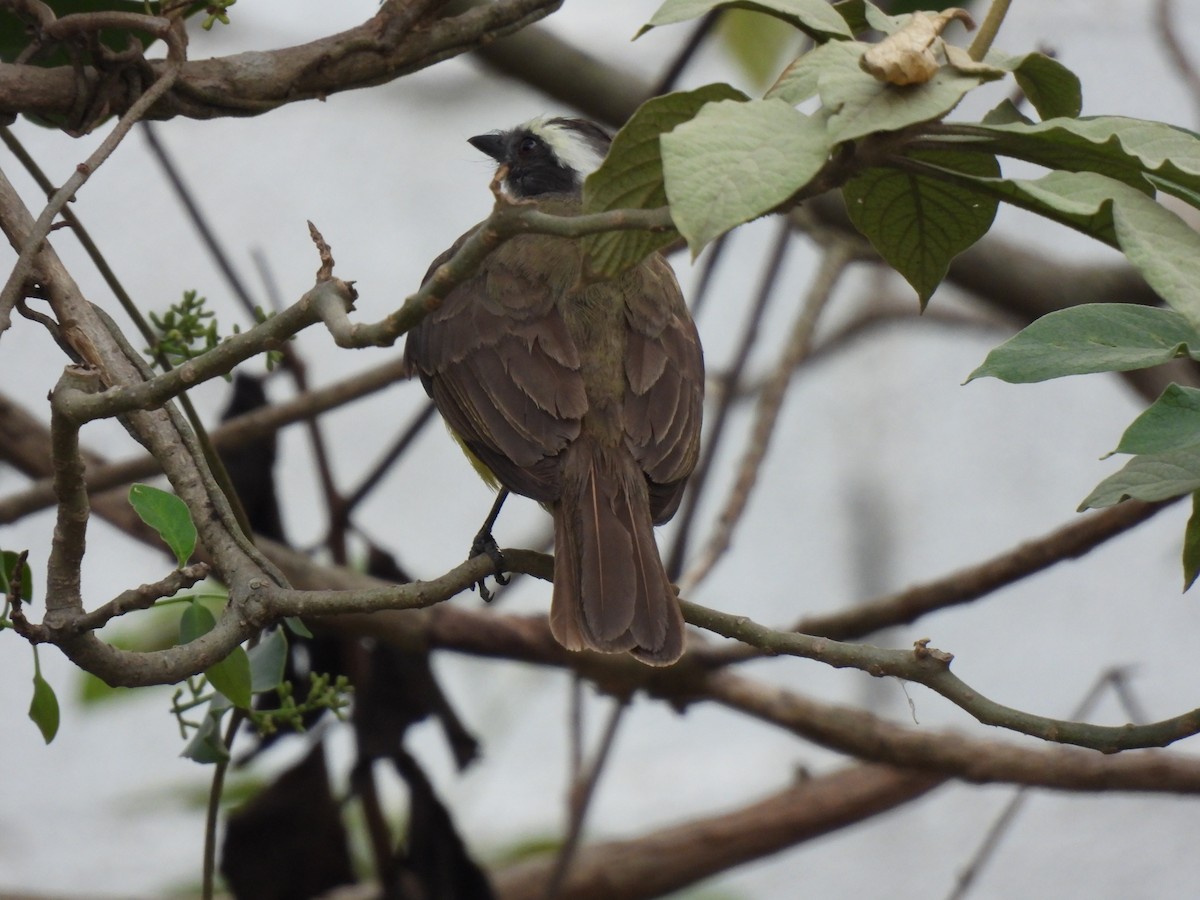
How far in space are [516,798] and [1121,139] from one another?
5385 mm

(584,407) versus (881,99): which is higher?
(584,407)

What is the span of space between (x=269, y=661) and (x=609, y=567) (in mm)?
437

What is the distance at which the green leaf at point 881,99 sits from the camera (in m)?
0.90

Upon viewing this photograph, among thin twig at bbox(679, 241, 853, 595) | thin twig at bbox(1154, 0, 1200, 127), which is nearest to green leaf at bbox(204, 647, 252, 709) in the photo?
thin twig at bbox(679, 241, 853, 595)

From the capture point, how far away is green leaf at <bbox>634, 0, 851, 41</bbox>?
1041 millimetres

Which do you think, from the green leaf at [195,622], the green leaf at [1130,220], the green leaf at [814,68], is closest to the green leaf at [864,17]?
the green leaf at [814,68]

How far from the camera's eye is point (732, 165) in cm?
88

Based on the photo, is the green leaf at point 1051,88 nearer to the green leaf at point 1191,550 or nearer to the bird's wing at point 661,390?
the green leaf at point 1191,550

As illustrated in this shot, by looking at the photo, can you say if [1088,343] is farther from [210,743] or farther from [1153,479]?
[210,743]

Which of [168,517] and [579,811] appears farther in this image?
[579,811]

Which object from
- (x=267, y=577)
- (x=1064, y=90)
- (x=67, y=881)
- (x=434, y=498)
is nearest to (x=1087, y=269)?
(x=1064, y=90)

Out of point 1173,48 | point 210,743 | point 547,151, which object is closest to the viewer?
point 210,743

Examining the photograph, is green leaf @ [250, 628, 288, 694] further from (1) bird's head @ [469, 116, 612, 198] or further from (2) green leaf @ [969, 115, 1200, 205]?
(1) bird's head @ [469, 116, 612, 198]

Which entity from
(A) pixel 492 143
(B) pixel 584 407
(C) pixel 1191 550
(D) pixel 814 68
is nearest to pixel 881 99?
(D) pixel 814 68
